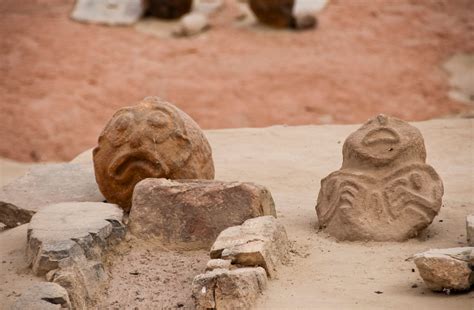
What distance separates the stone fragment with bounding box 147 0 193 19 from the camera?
17.5m

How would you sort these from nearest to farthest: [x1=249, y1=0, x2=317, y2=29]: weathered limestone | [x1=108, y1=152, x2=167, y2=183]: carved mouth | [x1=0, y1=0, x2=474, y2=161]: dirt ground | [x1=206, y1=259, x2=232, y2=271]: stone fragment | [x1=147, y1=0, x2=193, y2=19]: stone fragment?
[x1=206, y1=259, x2=232, y2=271]: stone fragment
[x1=108, y1=152, x2=167, y2=183]: carved mouth
[x1=0, y1=0, x2=474, y2=161]: dirt ground
[x1=249, y1=0, x2=317, y2=29]: weathered limestone
[x1=147, y1=0, x2=193, y2=19]: stone fragment

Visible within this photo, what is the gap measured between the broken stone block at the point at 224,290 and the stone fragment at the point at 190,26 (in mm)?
11452

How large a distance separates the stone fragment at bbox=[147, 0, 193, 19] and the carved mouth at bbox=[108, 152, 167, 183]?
10060mm

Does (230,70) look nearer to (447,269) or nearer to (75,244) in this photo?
(75,244)

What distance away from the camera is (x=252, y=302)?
5879 mm

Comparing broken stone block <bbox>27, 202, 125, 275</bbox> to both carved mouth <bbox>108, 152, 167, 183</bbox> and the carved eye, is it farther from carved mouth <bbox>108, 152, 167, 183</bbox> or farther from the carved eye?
the carved eye

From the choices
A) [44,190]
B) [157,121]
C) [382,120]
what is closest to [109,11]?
[44,190]

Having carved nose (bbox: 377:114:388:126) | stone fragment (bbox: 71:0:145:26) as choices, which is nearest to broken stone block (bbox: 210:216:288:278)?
carved nose (bbox: 377:114:388:126)

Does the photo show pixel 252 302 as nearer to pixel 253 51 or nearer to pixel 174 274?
pixel 174 274

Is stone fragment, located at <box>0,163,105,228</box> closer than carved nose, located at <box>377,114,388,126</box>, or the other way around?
carved nose, located at <box>377,114,388,126</box>

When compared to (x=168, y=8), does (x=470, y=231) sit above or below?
above

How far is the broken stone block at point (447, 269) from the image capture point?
231 inches

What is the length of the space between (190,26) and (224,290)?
11.6 meters

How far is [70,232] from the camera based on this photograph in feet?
21.9
